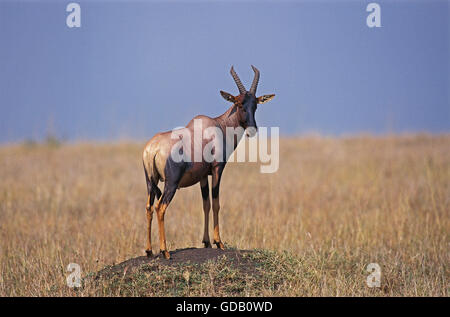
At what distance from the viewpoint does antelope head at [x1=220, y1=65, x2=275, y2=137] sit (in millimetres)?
6730

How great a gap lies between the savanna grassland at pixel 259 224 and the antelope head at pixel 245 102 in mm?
1942

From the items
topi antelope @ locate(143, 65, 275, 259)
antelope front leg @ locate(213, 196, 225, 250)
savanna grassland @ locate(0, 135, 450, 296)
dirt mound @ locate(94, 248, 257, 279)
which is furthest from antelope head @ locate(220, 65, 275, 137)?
savanna grassland @ locate(0, 135, 450, 296)

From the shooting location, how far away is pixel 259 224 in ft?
34.5

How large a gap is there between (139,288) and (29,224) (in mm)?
6599

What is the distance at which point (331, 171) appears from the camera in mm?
18516

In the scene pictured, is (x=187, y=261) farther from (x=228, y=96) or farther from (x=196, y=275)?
(x=228, y=96)

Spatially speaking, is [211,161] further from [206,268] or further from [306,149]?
[306,149]

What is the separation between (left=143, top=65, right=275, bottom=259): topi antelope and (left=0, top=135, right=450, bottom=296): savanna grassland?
3.09 feet

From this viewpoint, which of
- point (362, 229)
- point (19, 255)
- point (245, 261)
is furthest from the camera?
point (362, 229)

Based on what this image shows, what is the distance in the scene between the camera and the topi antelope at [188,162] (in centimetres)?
646

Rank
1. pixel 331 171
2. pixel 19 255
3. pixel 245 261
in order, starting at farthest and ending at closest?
pixel 331 171, pixel 19 255, pixel 245 261
